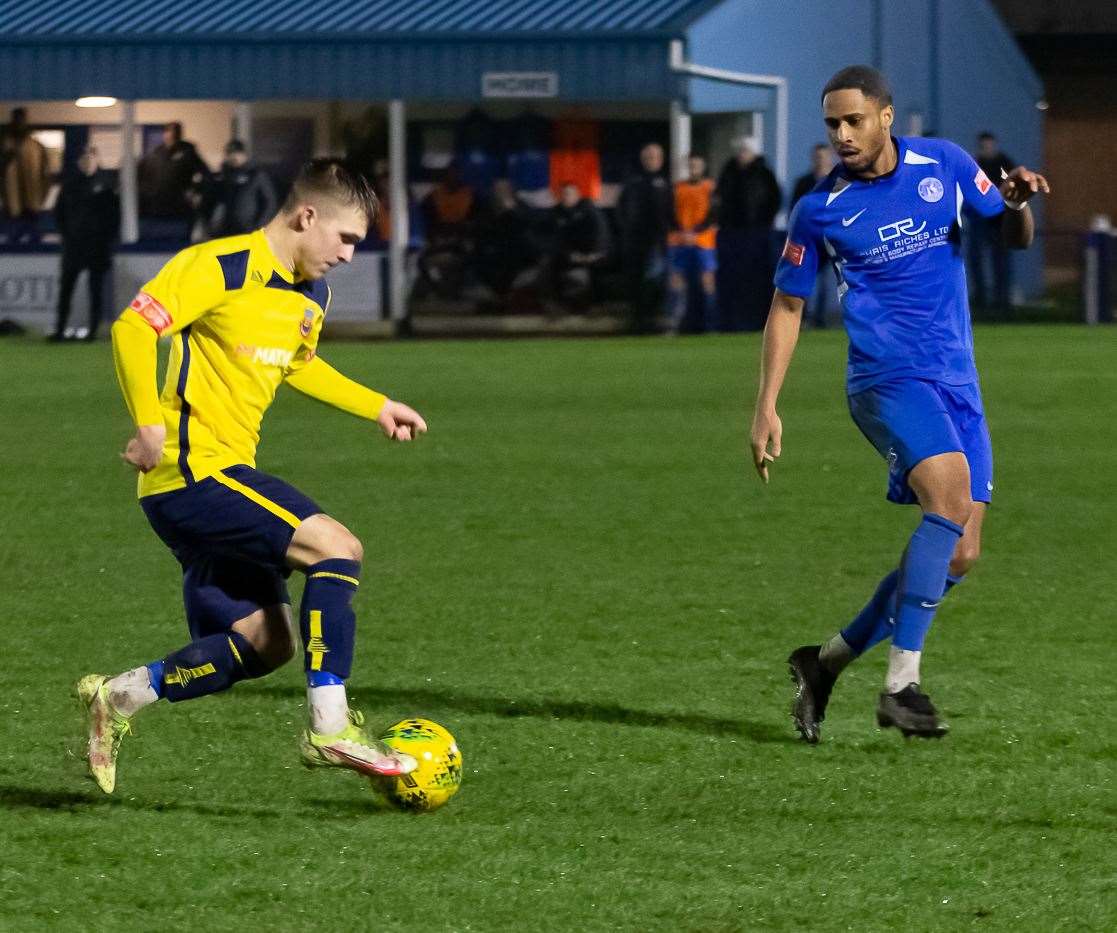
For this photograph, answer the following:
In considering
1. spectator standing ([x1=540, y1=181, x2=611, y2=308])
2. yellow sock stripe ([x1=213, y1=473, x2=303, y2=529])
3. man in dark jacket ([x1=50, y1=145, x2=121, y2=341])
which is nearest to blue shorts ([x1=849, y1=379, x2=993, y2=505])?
yellow sock stripe ([x1=213, y1=473, x2=303, y2=529])

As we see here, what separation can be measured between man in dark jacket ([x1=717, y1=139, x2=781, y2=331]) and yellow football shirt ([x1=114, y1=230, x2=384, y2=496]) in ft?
57.4

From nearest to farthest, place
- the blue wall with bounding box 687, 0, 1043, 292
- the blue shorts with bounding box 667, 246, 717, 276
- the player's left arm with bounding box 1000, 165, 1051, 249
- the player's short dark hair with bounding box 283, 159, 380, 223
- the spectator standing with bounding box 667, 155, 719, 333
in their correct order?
the player's short dark hair with bounding box 283, 159, 380, 223
the player's left arm with bounding box 1000, 165, 1051, 249
the spectator standing with bounding box 667, 155, 719, 333
the blue shorts with bounding box 667, 246, 717, 276
the blue wall with bounding box 687, 0, 1043, 292

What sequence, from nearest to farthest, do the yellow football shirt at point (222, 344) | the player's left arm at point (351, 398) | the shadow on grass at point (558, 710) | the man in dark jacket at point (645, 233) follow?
the yellow football shirt at point (222, 344)
the player's left arm at point (351, 398)
the shadow on grass at point (558, 710)
the man in dark jacket at point (645, 233)

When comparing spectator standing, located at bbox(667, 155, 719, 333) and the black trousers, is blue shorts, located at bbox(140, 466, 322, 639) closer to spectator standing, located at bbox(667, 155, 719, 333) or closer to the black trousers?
spectator standing, located at bbox(667, 155, 719, 333)

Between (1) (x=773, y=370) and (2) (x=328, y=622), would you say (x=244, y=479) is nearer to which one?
(2) (x=328, y=622)

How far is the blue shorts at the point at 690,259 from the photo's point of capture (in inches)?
894

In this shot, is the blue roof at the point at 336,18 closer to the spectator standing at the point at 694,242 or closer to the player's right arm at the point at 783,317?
the spectator standing at the point at 694,242

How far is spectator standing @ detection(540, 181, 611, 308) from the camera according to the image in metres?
23.7

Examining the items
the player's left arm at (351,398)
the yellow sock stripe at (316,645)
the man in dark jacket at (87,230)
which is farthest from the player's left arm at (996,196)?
the man in dark jacket at (87,230)

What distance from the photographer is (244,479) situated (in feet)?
17.6

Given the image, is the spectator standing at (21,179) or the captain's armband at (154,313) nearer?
the captain's armband at (154,313)

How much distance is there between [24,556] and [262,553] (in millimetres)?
4668

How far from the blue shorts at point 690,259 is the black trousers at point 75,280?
5.86m

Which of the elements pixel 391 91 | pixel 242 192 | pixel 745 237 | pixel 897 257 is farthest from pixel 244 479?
pixel 391 91
